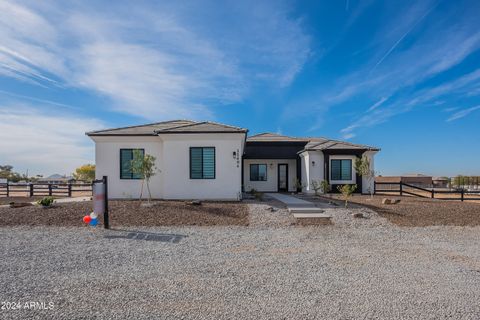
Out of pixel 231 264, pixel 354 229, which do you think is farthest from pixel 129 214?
pixel 354 229

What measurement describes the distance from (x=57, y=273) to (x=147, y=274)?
1.60 meters

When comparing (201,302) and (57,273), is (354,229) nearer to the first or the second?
(201,302)

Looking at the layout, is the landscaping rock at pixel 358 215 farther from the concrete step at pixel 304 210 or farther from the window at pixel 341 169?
the window at pixel 341 169

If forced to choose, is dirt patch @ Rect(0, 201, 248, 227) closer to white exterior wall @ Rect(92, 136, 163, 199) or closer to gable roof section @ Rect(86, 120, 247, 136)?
white exterior wall @ Rect(92, 136, 163, 199)

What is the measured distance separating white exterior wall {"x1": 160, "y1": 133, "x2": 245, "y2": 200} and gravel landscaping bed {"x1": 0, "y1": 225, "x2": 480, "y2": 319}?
5.55 m

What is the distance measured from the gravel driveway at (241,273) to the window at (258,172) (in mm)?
12885

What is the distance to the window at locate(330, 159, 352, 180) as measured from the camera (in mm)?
18953

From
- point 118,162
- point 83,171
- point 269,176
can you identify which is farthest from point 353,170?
point 83,171

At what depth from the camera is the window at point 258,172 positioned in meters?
20.9

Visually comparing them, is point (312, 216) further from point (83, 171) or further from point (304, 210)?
point (83, 171)

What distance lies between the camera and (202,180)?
13.3 meters

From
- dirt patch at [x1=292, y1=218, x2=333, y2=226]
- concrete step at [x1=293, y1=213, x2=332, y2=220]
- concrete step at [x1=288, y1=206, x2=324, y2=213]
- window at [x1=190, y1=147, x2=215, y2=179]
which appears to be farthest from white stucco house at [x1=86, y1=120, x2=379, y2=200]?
dirt patch at [x1=292, y1=218, x2=333, y2=226]

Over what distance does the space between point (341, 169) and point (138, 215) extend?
1442 centimetres

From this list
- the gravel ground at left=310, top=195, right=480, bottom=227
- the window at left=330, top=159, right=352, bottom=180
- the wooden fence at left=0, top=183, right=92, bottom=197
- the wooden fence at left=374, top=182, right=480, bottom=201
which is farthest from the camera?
the window at left=330, top=159, right=352, bottom=180
